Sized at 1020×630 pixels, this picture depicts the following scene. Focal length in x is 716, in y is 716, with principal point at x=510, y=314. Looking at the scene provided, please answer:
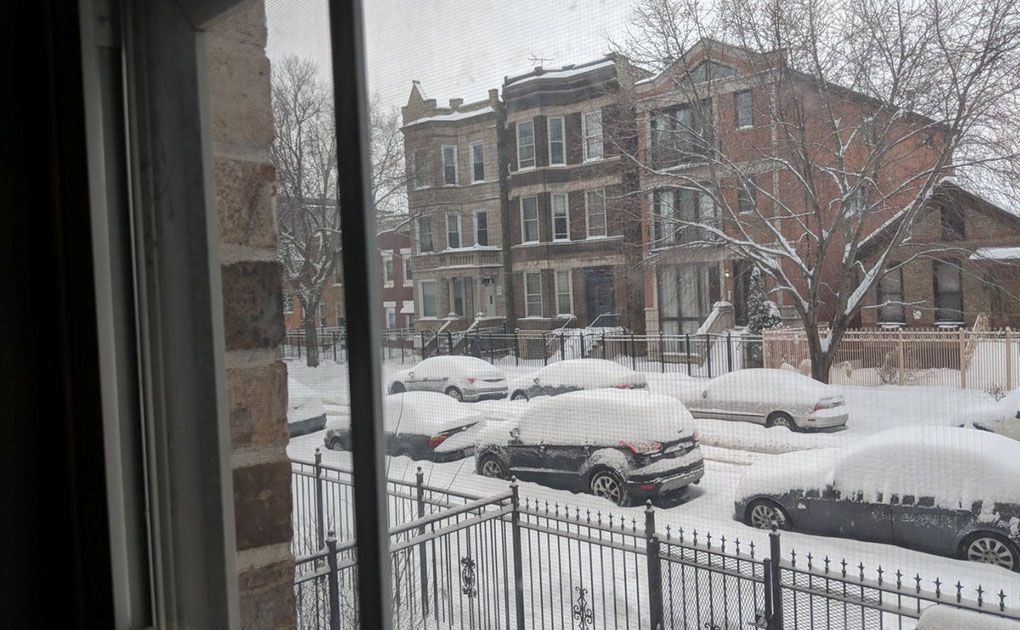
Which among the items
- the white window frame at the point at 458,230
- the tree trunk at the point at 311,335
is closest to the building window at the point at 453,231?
the white window frame at the point at 458,230

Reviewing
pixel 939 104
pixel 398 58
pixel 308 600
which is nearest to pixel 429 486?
pixel 308 600

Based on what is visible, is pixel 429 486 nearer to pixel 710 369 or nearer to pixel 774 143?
pixel 710 369

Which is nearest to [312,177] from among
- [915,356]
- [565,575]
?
[565,575]

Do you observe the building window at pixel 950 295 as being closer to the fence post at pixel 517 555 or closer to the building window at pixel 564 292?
the building window at pixel 564 292

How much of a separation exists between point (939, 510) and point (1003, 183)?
0.18 metres

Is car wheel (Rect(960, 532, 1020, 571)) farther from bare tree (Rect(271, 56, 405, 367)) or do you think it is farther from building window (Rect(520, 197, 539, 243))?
bare tree (Rect(271, 56, 405, 367))

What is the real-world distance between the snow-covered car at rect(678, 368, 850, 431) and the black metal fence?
0.29 feet

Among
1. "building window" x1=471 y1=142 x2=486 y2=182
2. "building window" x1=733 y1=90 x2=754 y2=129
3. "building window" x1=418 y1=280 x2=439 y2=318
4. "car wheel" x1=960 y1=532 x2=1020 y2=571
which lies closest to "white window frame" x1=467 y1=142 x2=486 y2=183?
"building window" x1=471 y1=142 x2=486 y2=182

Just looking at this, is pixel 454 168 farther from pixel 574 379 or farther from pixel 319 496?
pixel 319 496

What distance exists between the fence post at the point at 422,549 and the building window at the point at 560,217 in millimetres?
269

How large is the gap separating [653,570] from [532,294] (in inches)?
9.8

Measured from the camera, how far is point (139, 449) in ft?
2.83

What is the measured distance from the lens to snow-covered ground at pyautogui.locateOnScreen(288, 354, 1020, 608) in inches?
15.5

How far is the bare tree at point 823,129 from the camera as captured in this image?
399 mm
